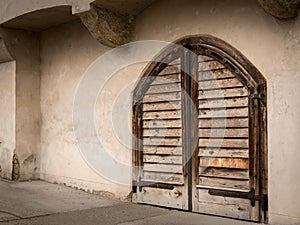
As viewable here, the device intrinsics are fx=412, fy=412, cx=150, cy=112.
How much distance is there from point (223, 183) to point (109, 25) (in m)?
2.74

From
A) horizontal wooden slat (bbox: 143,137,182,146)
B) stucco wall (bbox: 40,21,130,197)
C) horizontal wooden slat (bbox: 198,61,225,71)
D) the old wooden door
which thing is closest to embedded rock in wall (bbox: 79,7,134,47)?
stucco wall (bbox: 40,21,130,197)

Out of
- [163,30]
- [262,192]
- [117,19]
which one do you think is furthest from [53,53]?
[262,192]

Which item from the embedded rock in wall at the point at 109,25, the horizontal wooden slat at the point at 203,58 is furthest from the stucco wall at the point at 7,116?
the horizontal wooden slat at the point at 203,58

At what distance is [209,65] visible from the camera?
522 centimetres

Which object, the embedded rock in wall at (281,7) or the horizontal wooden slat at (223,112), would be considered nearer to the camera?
the embedded rock in wall at (281,7)

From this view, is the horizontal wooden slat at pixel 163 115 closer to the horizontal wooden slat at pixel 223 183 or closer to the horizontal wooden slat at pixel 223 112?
the horizontal wooden slat at pixel 223 112

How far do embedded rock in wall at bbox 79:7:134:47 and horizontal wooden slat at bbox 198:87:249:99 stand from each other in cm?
159

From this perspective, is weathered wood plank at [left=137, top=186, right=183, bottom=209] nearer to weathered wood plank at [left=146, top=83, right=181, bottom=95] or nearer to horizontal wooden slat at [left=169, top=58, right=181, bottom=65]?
weathered wood plank at [left=146, top=83, right=181, bottom=95]

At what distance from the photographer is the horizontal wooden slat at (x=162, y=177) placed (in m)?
5.52

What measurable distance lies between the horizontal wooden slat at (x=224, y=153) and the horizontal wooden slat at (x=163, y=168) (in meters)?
0.44

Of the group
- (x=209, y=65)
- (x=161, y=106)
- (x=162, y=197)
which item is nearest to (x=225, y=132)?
(x=209, y=65)

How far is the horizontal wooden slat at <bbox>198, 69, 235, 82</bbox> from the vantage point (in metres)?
5.03

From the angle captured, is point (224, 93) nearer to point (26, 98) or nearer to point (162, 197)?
point (162, 197)

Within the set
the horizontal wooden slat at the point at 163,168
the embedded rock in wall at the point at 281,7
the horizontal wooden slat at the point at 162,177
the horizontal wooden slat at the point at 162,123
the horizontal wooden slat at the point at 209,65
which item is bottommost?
the horizontal wooden slat at the point at 162,177
